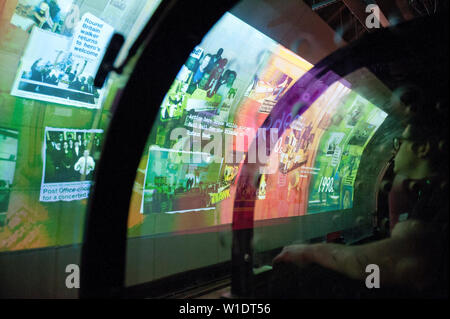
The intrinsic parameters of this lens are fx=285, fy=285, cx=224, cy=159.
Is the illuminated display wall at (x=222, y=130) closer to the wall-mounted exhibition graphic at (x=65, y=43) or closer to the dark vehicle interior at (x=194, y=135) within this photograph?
the dark vehicle interior at (x=194, y=135)

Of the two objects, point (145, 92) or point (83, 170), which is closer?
point (145, 92)

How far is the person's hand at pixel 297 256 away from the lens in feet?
7.30

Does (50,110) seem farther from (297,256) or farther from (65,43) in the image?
(297,256)

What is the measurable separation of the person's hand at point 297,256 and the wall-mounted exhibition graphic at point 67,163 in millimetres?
2949

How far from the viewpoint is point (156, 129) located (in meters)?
5.35

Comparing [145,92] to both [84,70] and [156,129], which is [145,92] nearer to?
[84,70]

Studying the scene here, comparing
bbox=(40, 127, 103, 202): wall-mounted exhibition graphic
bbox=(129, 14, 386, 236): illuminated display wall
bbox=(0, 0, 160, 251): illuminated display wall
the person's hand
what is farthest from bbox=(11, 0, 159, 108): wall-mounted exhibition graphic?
the person's hand

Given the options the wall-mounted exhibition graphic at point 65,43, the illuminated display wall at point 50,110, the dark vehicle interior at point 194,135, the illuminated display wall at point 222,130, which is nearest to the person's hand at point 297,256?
the dark vehicle interior at point 194,135

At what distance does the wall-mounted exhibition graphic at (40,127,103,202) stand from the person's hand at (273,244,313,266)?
2949 millimetres

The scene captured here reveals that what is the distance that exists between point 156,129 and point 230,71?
2.07m

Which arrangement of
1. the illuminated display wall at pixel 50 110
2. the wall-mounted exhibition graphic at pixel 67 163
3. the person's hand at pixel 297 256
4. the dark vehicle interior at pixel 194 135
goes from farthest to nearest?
the wall-mounted exhibition graphic at pixel 67 163
the illuminated display wall at pixel 50 110
the person's hand at pixel 297 256
the dark vehicle interior at pixel 194 135

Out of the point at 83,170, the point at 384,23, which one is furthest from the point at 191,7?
the point at 384,23

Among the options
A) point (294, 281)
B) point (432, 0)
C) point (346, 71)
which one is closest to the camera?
point (346, 71)

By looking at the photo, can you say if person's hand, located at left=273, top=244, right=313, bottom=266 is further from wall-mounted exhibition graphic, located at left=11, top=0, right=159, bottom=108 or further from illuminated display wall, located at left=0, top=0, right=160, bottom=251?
wall-mounted exhibition graphic, located at left=11, top=0, right=159, bottom=108
